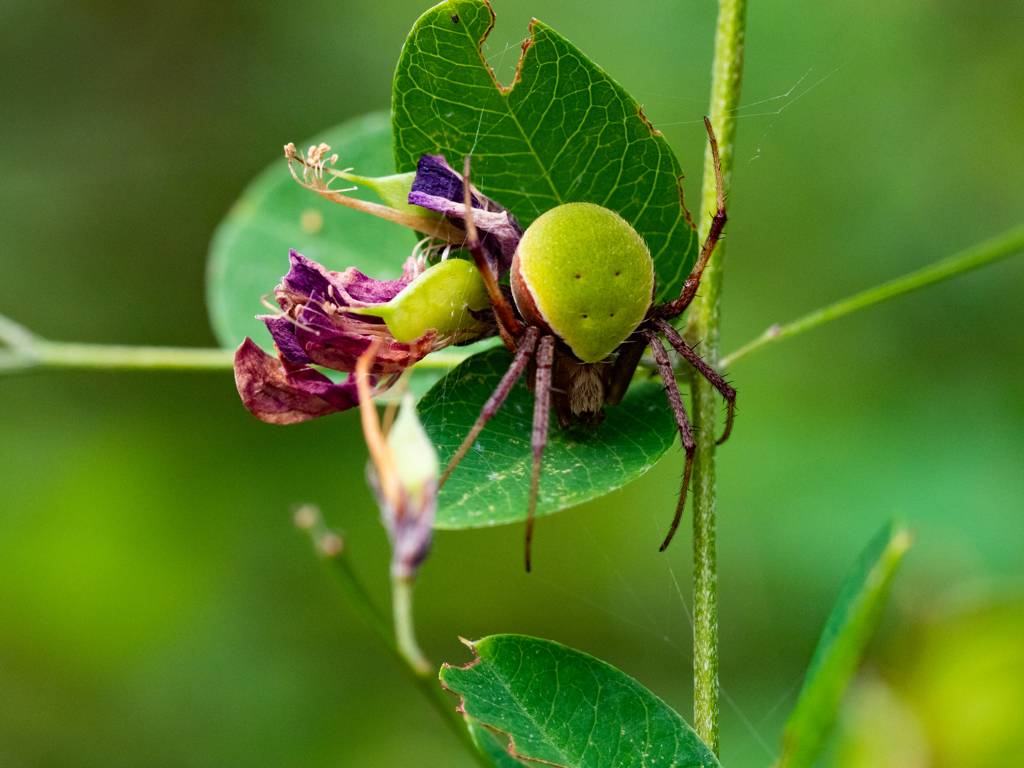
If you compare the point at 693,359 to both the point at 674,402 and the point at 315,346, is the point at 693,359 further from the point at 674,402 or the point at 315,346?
the point at 315,346

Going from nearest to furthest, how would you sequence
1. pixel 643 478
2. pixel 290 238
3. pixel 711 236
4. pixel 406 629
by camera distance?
pixel 406 629
pixel 711 236
pixel 290 238
pixel 643 478

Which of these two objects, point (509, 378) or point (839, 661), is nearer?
point (839, 661)

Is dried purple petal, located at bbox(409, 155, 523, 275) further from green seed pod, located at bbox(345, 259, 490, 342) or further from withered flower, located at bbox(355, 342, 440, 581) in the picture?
withered flower, located at bbox(355, 342, 440, 581)

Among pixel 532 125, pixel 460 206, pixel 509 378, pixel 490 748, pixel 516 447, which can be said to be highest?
pixel 532 125

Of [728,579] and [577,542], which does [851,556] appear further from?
[577,542]

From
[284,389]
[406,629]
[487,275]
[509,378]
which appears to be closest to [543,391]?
[509,378]

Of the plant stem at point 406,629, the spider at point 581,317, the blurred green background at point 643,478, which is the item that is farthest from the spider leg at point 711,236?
the blurred green background at point 643,478
